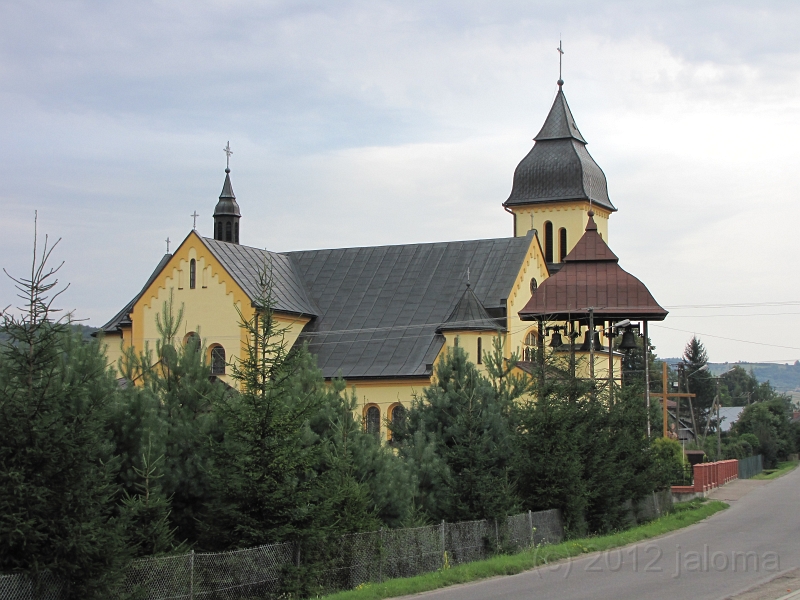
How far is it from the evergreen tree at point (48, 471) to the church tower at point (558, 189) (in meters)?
45.0

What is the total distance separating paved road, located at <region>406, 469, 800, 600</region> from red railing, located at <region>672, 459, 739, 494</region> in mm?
11914

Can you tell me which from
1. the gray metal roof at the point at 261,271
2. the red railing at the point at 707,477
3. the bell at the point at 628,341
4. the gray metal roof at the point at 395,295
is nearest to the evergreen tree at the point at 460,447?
the bell at the point at 628,341

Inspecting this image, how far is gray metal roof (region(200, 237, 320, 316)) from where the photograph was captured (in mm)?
44656

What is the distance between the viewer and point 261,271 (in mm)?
44875

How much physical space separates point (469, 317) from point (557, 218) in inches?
692

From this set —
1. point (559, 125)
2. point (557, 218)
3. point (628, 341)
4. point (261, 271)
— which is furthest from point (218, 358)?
point (559, 125)

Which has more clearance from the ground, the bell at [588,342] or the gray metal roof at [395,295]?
the gray metal roof at [395,295]

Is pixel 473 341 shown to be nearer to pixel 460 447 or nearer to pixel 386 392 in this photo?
pixel 386 392

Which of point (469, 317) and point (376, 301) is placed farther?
point (376, 301)

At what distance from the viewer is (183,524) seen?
59.4 ft

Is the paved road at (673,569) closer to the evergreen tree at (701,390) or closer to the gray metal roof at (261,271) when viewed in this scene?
the gray metal roof at (261,271)

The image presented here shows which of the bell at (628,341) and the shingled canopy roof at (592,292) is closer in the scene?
the bell at (628,341)

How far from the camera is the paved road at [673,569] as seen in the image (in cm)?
1697

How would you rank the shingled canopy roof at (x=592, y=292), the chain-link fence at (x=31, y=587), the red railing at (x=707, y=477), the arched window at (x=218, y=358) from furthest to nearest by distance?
the arched window at (x=218, y=358) < the red railing at (x=707, y=477) < the shingled canopy roof at (x=592, y=292) < the chain-link fence at (x=31, y=587)
